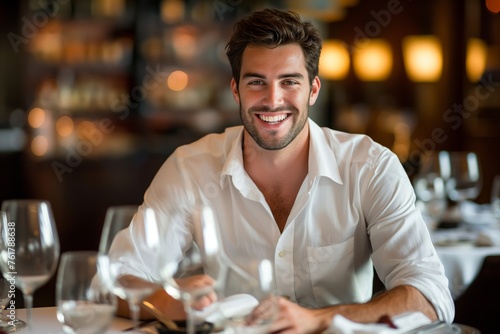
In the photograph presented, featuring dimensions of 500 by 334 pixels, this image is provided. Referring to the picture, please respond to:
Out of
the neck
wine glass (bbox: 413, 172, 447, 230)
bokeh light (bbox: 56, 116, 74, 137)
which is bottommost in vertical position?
wine glass (bbox: 413, 172, 447, 230)

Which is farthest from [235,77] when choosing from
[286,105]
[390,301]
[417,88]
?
[417,88]

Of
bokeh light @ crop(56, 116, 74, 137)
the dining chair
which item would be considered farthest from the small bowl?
bokeh light @ crop(56, 116, 74, 137)

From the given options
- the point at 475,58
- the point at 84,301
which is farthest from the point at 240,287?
the point at 475,58

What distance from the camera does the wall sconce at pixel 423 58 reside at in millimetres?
9214

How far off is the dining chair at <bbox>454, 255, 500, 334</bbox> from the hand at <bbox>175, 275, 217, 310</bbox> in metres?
1.63

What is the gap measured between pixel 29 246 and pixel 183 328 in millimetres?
361

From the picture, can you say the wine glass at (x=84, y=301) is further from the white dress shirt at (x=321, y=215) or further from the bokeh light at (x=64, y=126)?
the bokeh light at (x=64, y=126)

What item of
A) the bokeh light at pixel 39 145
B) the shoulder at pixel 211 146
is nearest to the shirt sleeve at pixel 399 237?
the shoulder at pixel 211 146

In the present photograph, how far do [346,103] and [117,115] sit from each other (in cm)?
358

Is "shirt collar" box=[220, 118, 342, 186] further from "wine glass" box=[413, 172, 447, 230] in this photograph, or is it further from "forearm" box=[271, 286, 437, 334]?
"wine glass" box=[413, 172, 447, 230]

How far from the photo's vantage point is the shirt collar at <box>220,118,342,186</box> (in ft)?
8.02

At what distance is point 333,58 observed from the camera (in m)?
9.76

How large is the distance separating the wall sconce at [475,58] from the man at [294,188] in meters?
6.01

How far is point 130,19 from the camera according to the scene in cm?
782
